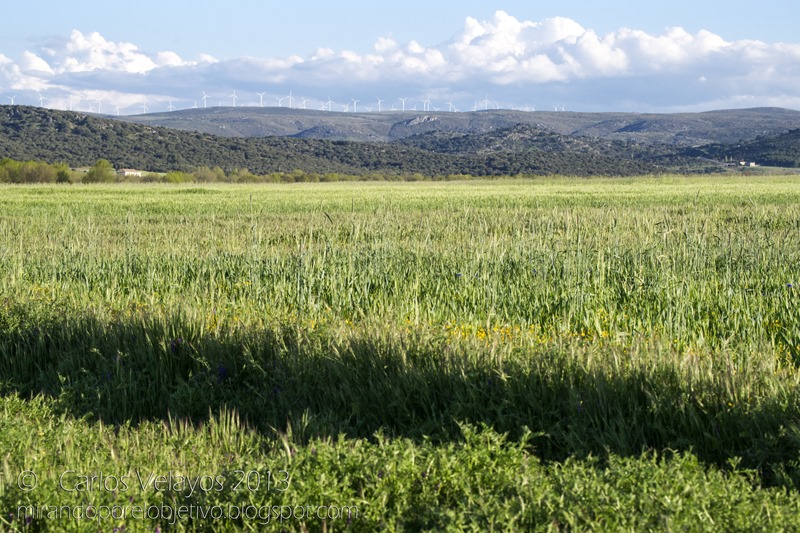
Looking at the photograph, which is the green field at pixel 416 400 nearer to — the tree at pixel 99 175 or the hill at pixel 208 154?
the tree at pixel 99 175

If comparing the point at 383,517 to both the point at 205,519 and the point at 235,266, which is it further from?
the point at 235,266

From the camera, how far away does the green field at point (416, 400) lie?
3555 mm

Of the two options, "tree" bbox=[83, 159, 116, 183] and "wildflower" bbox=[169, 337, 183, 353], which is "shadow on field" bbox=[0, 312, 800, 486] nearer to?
"wildflower" bbox=[169, 337, 183, 353]

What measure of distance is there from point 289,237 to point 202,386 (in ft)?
40.1

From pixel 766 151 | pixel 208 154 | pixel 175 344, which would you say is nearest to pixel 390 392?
pixel 175 344

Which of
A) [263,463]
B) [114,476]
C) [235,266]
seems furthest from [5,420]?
[235,266]

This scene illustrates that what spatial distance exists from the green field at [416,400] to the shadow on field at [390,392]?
18 millimetres

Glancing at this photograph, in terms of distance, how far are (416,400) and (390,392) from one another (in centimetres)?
18

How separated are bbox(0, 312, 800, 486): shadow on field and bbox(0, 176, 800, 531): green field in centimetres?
2

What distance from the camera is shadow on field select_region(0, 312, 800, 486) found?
4.33m

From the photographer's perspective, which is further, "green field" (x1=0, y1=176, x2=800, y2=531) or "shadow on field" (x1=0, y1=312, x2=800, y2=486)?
"shadow on field" (x1=0, y1=312, x2=800, y2=486)

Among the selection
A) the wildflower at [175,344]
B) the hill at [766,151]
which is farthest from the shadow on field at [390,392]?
the hill at [766,151]

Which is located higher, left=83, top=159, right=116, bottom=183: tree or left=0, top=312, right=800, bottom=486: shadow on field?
left=0, top=312, right=800, bottom=486: shadow on field

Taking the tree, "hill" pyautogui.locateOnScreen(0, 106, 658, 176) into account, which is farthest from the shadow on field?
"hill" pyautogui.locateOnScreen(0, 106, 658, 176)
